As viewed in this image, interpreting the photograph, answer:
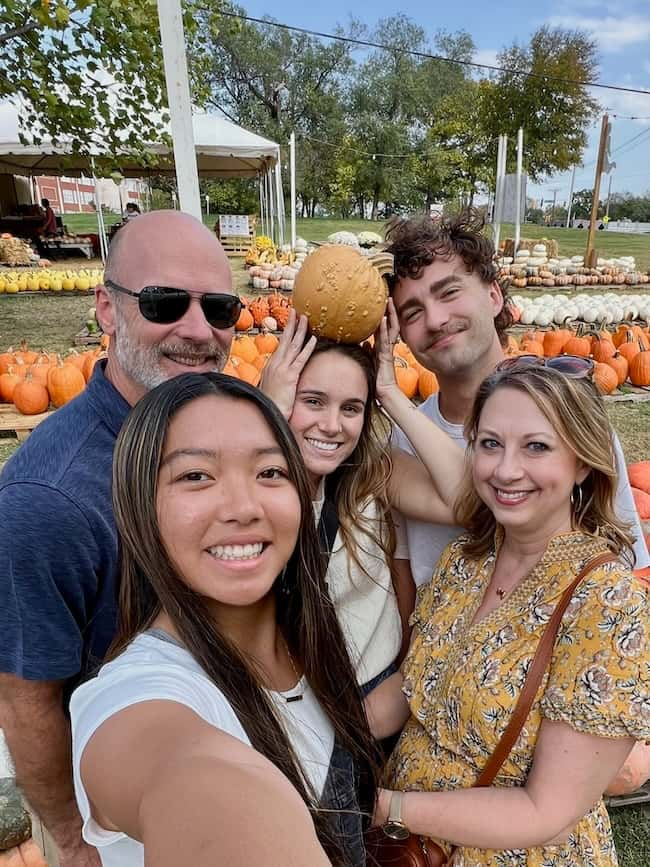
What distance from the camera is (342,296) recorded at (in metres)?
1.78

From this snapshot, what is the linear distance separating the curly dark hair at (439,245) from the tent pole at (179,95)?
4.27 feet

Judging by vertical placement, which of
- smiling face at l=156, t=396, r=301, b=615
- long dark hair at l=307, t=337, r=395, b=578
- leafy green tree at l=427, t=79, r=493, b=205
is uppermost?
leafy green tree at l=427, t=79, r=493, b=205

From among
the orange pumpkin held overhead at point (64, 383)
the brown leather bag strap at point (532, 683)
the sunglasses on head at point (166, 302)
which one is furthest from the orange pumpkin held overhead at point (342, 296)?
the orange pumpkin held overhead at point (64, 383)

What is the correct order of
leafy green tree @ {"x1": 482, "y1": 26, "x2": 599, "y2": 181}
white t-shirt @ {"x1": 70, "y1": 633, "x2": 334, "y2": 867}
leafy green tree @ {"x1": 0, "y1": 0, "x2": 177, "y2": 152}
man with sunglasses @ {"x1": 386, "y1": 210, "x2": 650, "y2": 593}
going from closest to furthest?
white t-shirt @ {"x1": 70, "y1": 633, "x2": 334, "y2": 867}, man with sunglasses @ {"x1": 386, "y1": 210, "x2": 650, "y2": 593}, leafy green tree @ {"x1": 0, "y1": 0, "x2": 177, "y2": 152}, leafy green tree @ {"x1": 482, "y1": 26, "x2": 599, "y2": 181}

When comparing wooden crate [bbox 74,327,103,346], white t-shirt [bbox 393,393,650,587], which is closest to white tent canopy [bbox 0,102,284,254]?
wooden crate [bbox 74,327,103,346]

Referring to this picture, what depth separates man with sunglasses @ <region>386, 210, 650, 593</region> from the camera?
203cm

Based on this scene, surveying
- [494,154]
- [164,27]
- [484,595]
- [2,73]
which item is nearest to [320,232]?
[494,154]

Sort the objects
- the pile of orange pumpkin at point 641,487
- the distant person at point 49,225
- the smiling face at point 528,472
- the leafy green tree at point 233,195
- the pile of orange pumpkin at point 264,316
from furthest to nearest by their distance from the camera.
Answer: the leafy green tree at point 233,195, the distant person at point 49,225, the pile of orange pumpkin at point 264,316, the pile of orange pumpkin at point 641,487, the smiling face at point 528,472

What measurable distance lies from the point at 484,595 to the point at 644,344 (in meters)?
6.75

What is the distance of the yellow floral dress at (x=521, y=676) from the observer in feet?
3.92

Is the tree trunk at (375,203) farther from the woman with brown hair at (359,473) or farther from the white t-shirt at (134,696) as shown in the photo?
the white t-shirt at (134,696)

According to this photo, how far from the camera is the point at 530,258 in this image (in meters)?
16.3

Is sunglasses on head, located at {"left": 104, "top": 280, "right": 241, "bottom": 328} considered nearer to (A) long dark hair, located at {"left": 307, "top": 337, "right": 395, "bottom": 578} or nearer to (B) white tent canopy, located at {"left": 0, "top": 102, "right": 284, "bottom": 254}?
(A) long dark hair, located at {"left": 307, "top": 337, "right": 395, "bottom": 578}

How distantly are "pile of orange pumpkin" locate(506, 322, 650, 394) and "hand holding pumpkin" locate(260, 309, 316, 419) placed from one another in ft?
17.2
